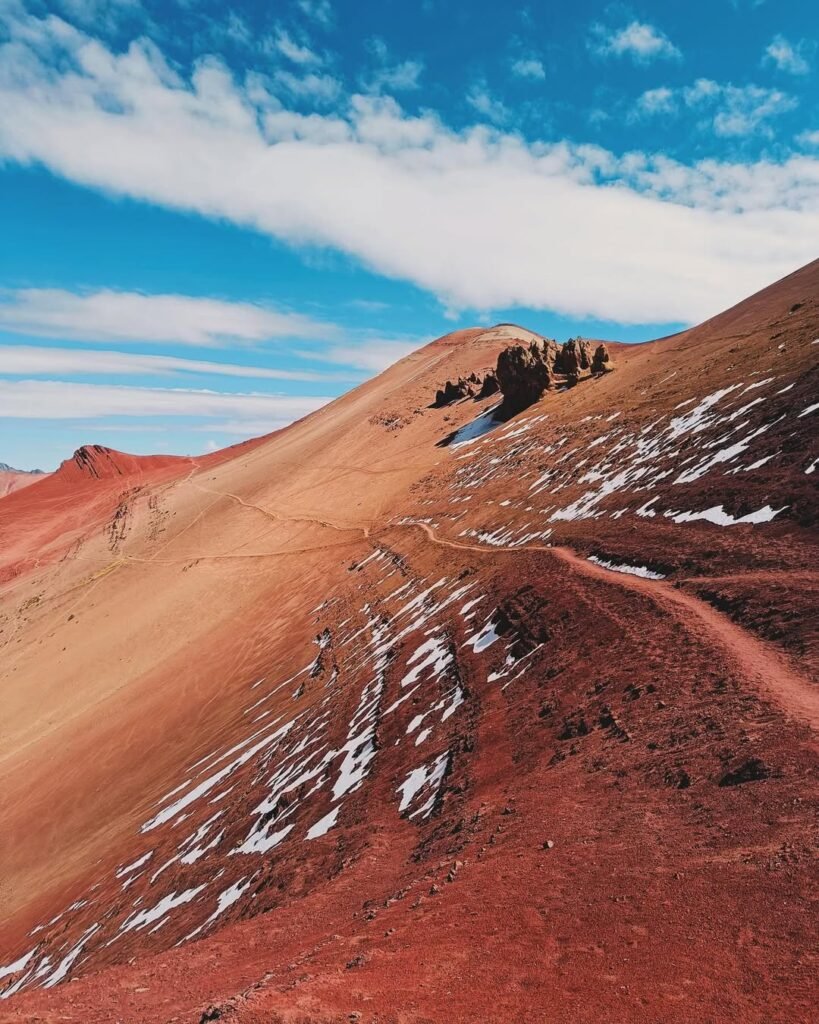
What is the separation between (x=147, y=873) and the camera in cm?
1620

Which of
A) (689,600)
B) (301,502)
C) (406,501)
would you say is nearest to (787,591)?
(689,600)

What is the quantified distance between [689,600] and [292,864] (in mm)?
11253

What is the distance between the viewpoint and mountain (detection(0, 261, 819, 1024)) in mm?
6133

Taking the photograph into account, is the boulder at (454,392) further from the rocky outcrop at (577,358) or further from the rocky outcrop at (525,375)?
the rocky outcrop at (577,358)

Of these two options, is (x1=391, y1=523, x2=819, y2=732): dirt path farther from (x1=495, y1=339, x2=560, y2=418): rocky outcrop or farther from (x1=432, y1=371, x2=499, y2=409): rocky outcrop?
(x1=432, y1=371, x2=499, y2=409): rocky outcrop

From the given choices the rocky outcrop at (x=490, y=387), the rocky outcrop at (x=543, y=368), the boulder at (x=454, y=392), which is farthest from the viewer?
the boulder at (x=454, y=392)

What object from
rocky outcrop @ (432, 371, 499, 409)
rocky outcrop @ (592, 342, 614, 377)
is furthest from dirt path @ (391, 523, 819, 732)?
rocky outcrop @ (432, 371, 499, 409)

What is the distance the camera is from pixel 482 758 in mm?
12188

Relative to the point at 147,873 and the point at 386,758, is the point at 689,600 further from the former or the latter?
the point at 147,873

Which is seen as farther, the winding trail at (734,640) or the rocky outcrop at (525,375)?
the rocky outcrop at (525,375)

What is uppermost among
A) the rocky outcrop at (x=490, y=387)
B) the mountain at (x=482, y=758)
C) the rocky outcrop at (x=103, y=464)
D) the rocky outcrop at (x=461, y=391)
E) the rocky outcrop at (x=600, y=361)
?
the rocky outcrop at (x=103, y=464)

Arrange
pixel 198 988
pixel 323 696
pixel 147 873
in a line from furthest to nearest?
pixel 323 696, pixel 147 873, pixel 198 988

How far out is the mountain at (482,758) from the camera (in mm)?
6133

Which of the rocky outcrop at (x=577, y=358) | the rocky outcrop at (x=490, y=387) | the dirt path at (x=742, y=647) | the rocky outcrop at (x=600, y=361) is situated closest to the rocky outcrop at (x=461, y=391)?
the rocky outcrop at (x=490, y=387)
